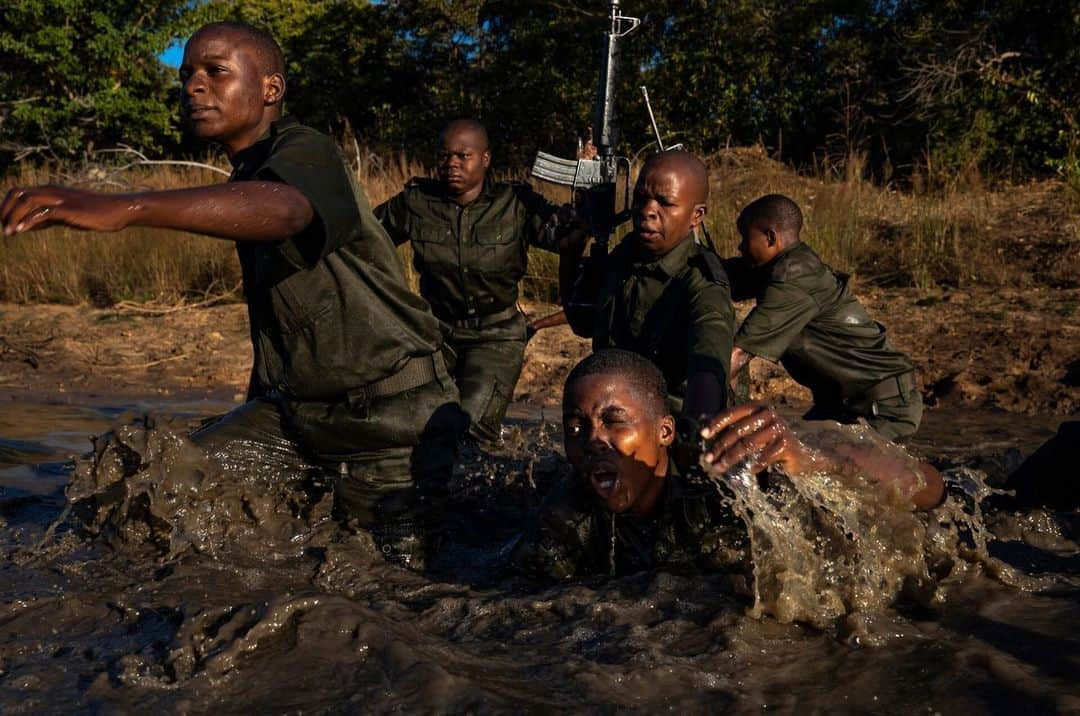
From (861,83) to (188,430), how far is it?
14028 mm

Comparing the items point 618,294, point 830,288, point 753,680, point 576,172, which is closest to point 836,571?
point 753,680

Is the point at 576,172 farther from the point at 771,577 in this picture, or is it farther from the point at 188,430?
the point at 771,577

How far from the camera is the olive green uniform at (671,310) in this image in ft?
14.2

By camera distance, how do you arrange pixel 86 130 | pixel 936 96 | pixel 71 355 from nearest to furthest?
pixel 71 355 < pixel 936 96 < pixel 86 130

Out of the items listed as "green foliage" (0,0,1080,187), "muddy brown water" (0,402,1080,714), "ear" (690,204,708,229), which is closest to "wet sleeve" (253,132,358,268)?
"muddy brown water" (0,402,1080,714)

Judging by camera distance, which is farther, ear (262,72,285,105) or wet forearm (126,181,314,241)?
ear (262,72,285,105)

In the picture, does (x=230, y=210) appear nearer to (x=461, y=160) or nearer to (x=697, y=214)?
(x=697, y=214)

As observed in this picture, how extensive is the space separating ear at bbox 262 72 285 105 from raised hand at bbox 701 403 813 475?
1901 mm

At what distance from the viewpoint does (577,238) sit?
5.80 metres

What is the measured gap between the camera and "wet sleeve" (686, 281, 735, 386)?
4.19m

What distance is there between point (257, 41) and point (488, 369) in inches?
105

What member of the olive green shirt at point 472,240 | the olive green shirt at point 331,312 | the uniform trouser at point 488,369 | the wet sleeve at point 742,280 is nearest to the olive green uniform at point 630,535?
the olive green shirt at point 331,312

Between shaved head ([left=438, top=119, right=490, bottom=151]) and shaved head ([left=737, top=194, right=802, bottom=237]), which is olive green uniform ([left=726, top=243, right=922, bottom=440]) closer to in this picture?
shaved head ([left=737, top=194, right=802, bottom=237])

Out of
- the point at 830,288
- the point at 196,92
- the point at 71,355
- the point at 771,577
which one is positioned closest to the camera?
the point at 771,577
